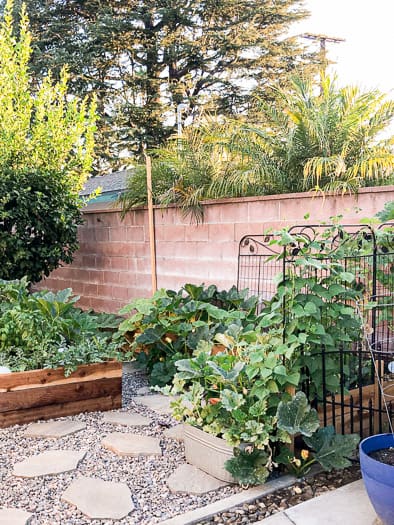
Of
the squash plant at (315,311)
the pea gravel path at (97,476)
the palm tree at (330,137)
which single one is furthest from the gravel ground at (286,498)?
the palm tree at (330,137)

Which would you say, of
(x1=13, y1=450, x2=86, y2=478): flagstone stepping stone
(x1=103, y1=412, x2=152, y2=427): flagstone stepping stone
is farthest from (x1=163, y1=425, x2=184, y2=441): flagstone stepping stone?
(x1=13, y1=450, x2=86, y2=478): flagstone stepping stone

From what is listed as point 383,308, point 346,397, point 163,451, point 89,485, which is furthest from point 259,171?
point 89,485

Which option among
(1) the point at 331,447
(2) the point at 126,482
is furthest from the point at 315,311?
(2) the point at 126,482

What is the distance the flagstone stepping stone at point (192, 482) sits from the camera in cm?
217

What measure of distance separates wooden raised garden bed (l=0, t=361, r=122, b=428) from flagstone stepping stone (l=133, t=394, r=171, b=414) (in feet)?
0.64

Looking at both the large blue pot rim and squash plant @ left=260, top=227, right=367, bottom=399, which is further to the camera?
squash plant @ left=260, top=227, right=367, bottom=399

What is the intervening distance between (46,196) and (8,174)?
0.40 metres

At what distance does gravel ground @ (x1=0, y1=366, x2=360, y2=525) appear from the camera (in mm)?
1980

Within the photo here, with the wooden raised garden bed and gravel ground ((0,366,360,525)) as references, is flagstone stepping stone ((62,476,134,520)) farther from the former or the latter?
the wooden raised garden bed

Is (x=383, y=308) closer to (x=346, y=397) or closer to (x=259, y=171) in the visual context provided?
(x=346, y=397)

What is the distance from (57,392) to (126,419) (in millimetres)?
425

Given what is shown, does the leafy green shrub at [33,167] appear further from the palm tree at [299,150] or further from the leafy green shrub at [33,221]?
the palm tree at [299,150]

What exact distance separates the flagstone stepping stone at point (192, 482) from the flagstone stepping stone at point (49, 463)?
1.57 feet

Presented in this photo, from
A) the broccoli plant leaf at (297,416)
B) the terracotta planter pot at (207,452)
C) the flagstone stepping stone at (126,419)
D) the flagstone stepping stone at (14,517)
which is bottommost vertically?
the flagstone stepping stone at (126,419)
